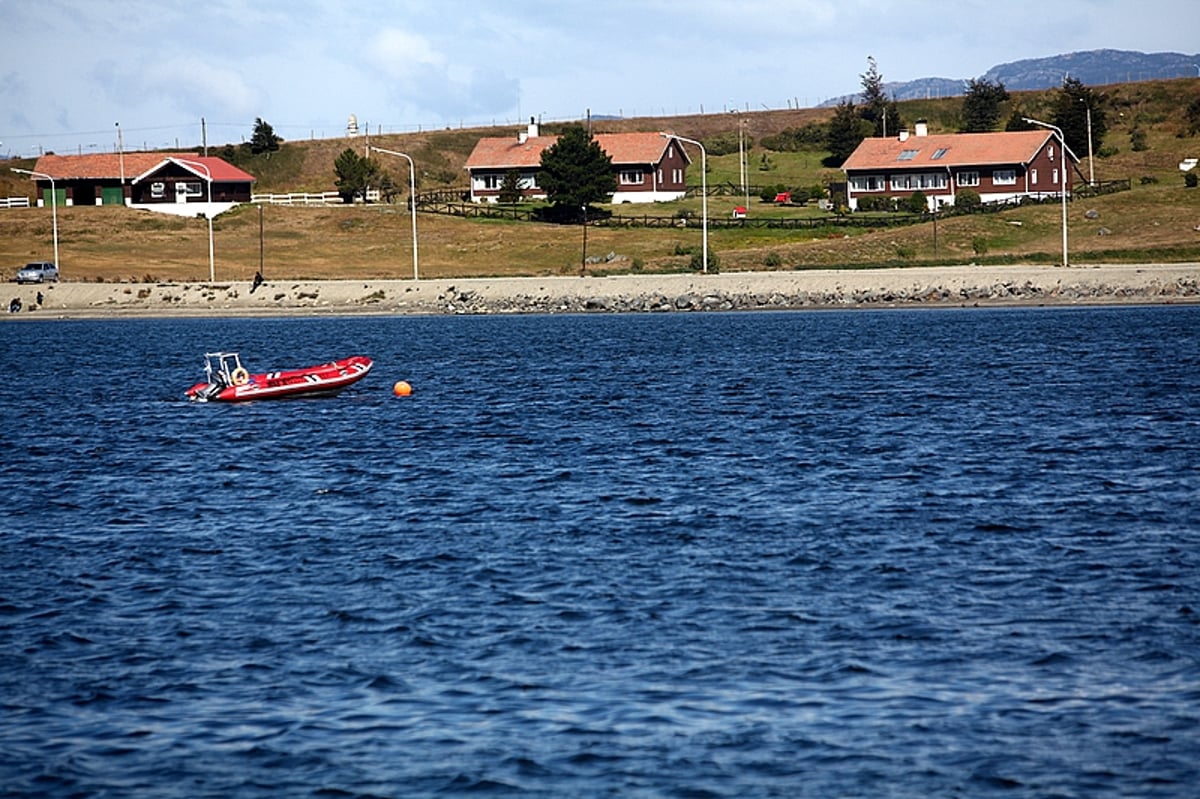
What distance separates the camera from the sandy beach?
9094cm

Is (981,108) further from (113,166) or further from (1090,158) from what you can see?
(113,166)

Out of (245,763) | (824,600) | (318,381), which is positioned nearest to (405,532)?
(824,600)

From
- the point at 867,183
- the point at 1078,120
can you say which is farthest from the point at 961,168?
the point at 1078,120

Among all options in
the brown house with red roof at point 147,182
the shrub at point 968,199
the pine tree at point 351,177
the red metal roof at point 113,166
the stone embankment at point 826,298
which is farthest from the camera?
the pine tree at point 351,177

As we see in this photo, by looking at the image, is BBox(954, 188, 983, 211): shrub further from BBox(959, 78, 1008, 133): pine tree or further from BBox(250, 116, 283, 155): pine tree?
BBox(250, 116, 283, 155): pine tree

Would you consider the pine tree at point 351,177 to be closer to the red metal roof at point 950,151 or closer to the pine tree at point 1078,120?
the red metal roof at point 950,151

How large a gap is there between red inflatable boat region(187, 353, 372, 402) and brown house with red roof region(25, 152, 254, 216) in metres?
90.9

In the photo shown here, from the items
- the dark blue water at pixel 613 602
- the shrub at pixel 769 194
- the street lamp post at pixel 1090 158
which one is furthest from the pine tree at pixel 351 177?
the dark blue water at pixel 613 602

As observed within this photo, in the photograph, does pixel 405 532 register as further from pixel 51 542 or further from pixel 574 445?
pixel 574 445

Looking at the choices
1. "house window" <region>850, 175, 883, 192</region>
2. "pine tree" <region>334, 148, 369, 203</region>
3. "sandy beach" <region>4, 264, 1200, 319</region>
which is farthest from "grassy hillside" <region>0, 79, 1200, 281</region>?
"house window" <region>850, 175, 883, 192</region>

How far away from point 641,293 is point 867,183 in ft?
149

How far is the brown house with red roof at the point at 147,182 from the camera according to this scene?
468ft

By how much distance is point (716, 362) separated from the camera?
6650 centimetres

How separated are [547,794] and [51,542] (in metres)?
16.2
